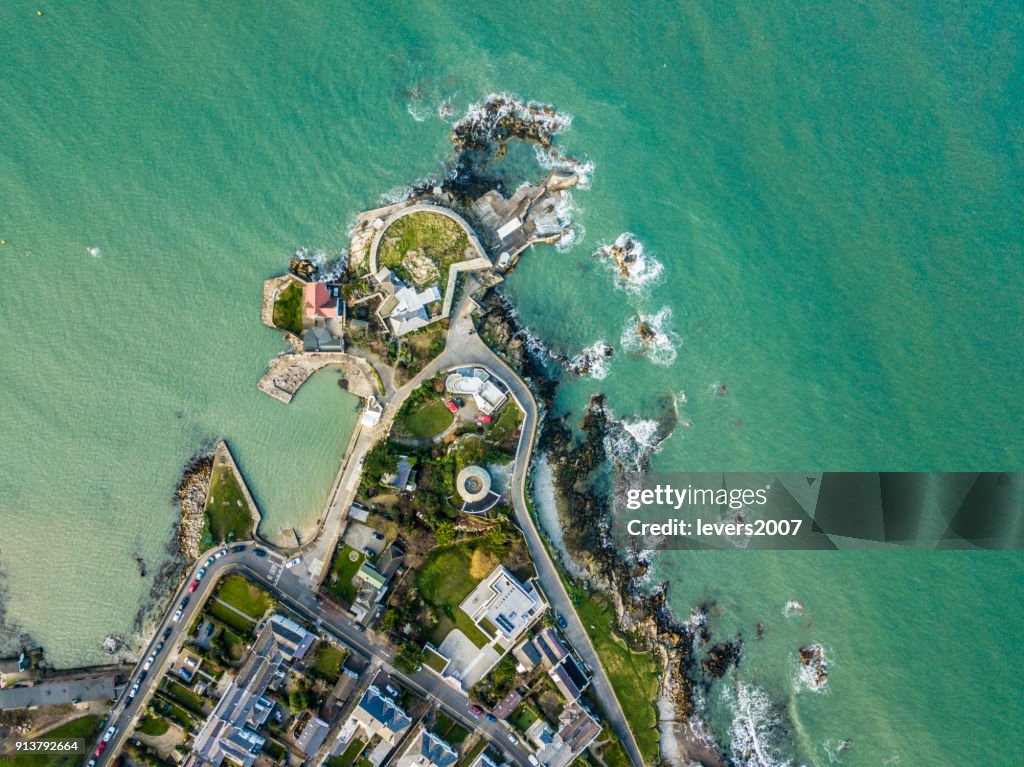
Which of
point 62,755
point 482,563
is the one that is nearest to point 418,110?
point 482,563

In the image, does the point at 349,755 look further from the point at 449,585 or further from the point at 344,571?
the point at 449,585

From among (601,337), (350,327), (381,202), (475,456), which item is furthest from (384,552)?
(381,202)

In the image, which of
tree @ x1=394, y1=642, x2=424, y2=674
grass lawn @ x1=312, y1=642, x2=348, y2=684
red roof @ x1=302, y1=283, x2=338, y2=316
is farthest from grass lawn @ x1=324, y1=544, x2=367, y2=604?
red roof @ x1=302, y1=283, x2=338, y2=316

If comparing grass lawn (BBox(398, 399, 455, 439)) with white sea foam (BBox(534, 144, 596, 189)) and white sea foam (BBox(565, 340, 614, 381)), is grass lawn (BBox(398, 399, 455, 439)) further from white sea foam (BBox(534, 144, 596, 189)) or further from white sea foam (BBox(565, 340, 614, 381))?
white sea foam (BBox(534, 144, 596, 189))

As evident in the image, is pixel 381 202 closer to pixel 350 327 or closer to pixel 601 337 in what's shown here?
pixel 350 327

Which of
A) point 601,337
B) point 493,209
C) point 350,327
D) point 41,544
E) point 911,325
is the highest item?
point 911,325

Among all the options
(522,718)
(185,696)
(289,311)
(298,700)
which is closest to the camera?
(298,700)
